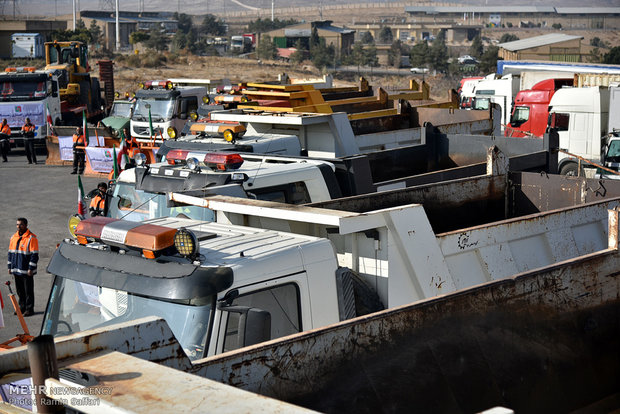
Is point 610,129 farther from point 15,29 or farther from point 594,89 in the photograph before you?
point 15,29

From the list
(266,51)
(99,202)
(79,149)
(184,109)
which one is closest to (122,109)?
(79,149)

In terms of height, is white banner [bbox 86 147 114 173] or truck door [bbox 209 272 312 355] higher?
truck door [bbox 209 272 312 355]

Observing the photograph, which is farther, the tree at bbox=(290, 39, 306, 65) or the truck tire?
the tree at bbox=(290, 39, 306, 65)

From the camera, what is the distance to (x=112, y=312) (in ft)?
17.1

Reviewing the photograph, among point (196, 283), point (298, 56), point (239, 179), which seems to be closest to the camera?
point (196, 283)

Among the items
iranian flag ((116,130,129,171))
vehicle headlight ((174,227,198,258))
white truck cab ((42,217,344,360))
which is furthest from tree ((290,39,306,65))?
vehicle headlight ((174,227,198,258))

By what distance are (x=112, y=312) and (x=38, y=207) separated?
14094 mm

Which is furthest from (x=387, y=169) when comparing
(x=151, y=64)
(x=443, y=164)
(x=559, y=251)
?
(x=151, y=64)

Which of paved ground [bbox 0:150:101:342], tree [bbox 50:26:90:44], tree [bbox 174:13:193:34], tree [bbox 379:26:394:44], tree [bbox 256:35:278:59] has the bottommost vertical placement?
paved ground [bbox 0:150:101:342]

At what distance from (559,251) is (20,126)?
2212 centimetres

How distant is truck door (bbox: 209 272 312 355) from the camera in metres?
4.89

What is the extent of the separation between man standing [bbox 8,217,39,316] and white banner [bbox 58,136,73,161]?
1337 cm

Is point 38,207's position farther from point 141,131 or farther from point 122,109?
point 122,109

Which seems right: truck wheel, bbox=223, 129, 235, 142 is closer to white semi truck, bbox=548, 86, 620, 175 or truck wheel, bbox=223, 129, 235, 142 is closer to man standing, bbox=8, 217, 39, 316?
man standing, bbox=8, 217, 39, 316
